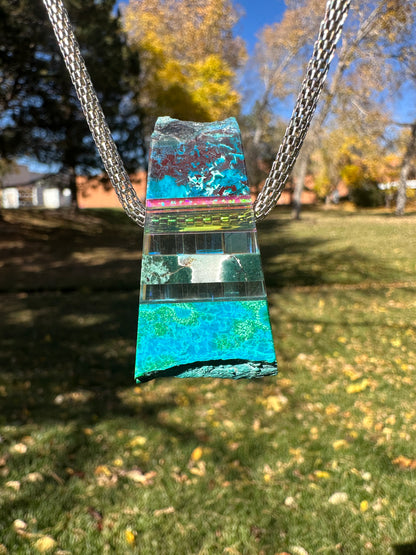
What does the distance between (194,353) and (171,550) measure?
2.28 meters

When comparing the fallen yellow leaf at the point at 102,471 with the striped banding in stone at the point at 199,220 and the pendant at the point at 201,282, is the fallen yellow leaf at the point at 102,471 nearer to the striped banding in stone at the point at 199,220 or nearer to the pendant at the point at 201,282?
the pendant at the point at 201,282

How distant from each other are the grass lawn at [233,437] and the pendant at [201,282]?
6.55 ft

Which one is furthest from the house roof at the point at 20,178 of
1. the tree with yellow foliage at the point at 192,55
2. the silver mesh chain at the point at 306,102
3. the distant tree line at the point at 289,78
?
the silver mesh chain at the point at 306,102

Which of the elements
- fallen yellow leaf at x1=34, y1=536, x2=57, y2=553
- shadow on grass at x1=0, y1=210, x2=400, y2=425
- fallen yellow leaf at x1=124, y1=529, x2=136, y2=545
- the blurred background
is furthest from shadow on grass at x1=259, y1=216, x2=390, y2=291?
fallen yellow leaf at x1=34, y1=536, x2=57, y2=553

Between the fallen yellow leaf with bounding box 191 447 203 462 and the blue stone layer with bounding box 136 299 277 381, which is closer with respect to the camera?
the blue stone layer with bounding box 136 299 277 381

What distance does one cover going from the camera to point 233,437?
377 cm

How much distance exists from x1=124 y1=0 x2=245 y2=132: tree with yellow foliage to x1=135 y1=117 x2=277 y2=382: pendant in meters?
1.82

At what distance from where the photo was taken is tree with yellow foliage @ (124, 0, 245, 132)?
8.50 ft

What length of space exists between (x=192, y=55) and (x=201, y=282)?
253cm

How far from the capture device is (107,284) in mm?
8586

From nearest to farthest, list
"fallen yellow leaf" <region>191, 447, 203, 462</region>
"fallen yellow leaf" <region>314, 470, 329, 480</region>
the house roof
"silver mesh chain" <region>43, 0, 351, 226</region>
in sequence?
"silver mesh chain" <region>43, 0, 351, 226</region>
"fallen yellow leaf" <region>314, 470, 329, 480</region>
"fallen yellow leaf" <region>191, 447, 203, 462</region>
the house roof

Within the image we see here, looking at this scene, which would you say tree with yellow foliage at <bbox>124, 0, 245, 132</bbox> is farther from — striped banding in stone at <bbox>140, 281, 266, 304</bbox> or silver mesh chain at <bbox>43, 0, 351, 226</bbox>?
striped banding in stone at <bbox>140, 281, 266, 304</bbox>

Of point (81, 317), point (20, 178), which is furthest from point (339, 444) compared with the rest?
point (20, 178)

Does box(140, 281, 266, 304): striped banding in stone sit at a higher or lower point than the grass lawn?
higher
